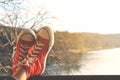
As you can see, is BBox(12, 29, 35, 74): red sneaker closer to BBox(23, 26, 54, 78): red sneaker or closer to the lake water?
BBox(23, 26, 54, 78): red sneaker

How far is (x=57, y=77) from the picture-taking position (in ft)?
→ 3.98

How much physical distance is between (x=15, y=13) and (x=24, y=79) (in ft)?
1.91

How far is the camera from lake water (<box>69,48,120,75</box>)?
5.58 ft

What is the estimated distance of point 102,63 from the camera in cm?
171

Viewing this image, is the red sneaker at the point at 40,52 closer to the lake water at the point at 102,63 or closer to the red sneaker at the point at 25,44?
the red sneaker at the point at 25,44

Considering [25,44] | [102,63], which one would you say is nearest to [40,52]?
[25,44]

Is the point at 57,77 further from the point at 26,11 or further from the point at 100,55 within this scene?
the point at 26,11

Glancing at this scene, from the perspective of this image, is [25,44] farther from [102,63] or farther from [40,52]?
[102,63]

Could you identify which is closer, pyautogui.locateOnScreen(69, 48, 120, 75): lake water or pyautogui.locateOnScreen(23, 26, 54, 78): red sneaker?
pyautogui.locateOnScreen(23, 26, 54, 78): red sneaker

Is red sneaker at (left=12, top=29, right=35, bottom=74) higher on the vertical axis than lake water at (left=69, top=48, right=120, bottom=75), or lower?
higher

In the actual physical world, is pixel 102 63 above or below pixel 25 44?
below

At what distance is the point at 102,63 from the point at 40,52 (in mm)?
462

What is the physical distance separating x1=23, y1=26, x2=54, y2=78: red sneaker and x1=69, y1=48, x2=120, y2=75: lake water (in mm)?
322

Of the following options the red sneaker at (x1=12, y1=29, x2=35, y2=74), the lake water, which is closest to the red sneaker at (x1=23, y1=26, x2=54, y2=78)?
the red sneaker at (x1=12, y1=29, x2=35, y2=74)
